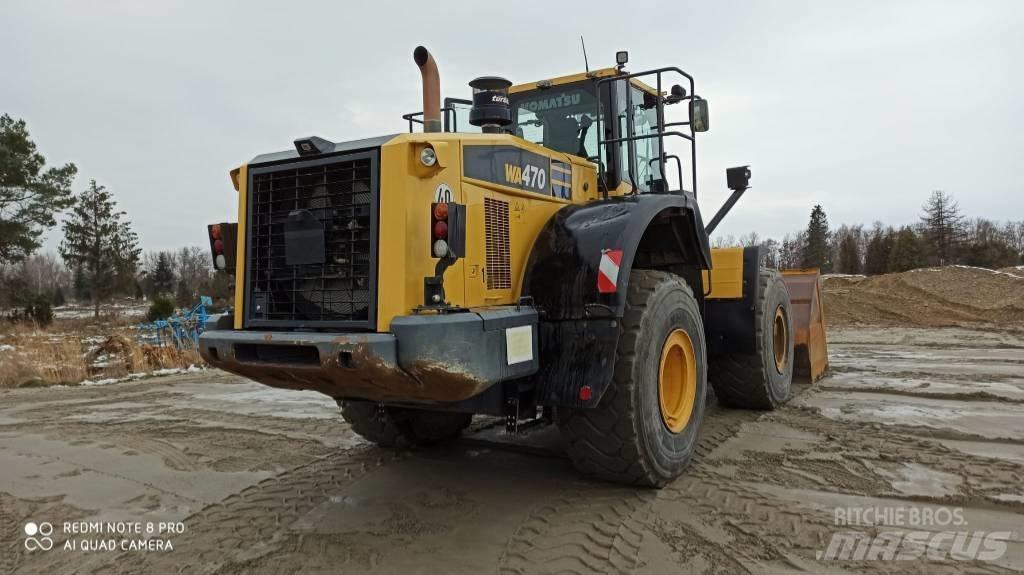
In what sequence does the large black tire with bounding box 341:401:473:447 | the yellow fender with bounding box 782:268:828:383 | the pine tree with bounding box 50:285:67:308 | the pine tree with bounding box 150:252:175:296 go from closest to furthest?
the large black tire with bounding box 341:401:473:447 < the yellow fender with bounding box 782:268:828:383 < the pine tree with bounding box 50:285:67:308 < the pine tree with bounding box 150:252:175:296

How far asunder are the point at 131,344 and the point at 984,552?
12635mm

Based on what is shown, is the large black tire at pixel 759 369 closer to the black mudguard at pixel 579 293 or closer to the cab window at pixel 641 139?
the cab window at pixel 641 139

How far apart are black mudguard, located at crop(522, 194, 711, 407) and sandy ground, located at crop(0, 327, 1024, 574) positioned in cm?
69

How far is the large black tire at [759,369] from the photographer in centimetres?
572

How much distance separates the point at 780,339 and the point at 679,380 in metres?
2.70

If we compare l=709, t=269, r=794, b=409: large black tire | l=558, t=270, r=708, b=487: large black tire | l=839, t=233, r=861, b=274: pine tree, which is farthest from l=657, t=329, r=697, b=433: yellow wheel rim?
l=839, t=233, r=861, b=274: pine tree

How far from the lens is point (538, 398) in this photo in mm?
3535

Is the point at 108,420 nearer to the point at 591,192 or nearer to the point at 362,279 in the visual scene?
the point at 362,279

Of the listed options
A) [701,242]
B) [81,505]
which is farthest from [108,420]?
[701,242]

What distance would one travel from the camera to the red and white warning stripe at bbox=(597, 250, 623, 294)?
11.5 feet

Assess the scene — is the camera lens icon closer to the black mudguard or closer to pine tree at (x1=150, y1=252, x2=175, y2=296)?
the black mudguard

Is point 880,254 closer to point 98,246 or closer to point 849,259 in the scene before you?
point 849,259

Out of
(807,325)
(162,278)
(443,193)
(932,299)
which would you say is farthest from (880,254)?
(162,278)
